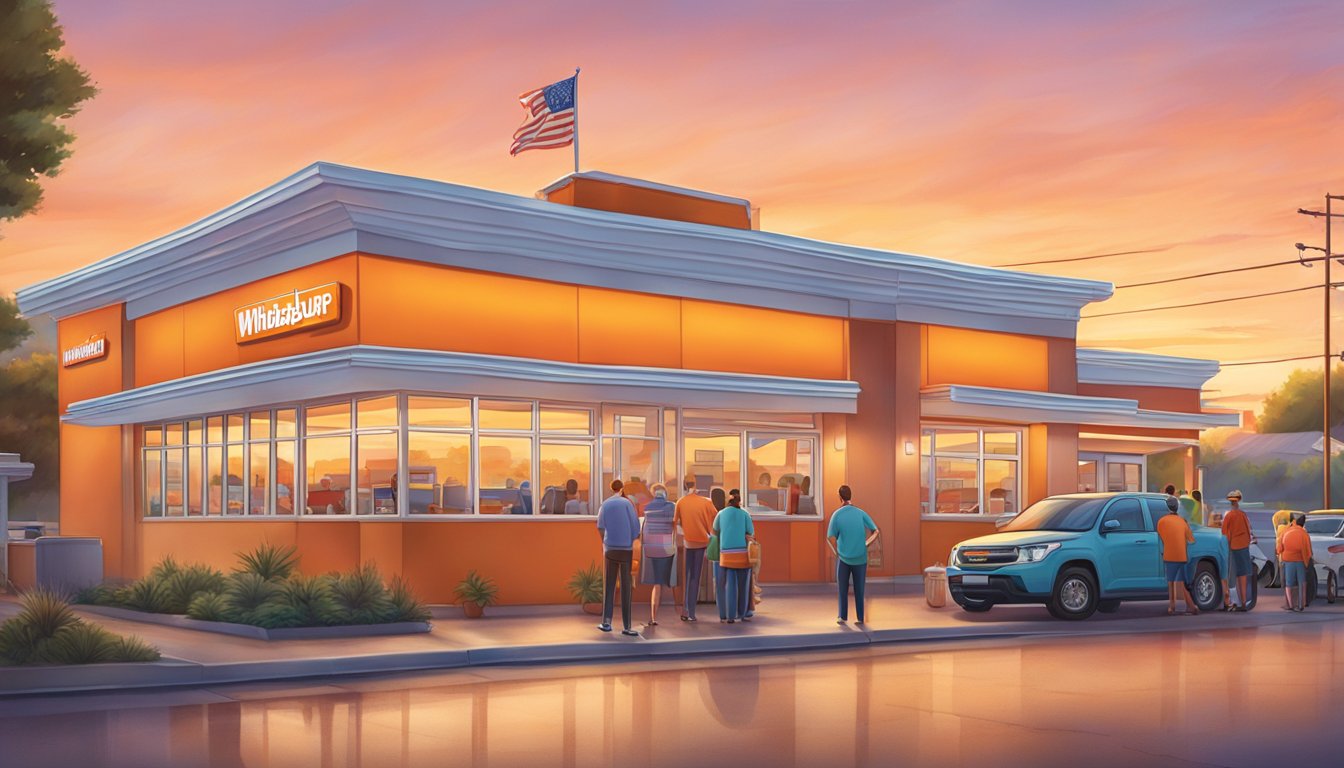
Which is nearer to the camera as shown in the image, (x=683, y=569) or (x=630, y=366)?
(x=683, y=569)

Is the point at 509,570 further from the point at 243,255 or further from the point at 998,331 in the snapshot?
the point at 998,331

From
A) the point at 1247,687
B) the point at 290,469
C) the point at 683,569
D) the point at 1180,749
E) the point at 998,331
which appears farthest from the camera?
the point at 998,331

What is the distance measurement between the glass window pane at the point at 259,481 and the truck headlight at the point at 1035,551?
12872 millimetres

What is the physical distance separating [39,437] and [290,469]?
49641 mm

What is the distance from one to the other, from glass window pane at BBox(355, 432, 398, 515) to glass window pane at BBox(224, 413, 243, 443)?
4.54 meters

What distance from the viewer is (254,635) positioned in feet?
60.6

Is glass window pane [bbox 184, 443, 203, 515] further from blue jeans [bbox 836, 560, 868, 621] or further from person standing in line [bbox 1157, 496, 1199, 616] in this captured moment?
person standing in line [bbox 1157, 496, 1199, 616]

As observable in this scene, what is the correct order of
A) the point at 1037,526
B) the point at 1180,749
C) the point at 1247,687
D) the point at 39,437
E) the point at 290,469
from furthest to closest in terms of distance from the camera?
the point at 39,437 → the point at 290,469 → the point at 1037,526 → the point at 1247,687 → the point at 1180,749

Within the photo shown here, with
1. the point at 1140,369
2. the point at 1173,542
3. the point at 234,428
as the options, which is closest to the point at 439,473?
the point at 234,428

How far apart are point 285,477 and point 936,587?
1122cm

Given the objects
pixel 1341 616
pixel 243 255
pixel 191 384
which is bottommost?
pixel 1341 616

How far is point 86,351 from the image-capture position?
104 feet

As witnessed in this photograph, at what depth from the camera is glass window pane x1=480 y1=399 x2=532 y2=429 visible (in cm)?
2338

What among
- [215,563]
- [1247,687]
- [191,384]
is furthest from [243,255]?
[1247,687]
